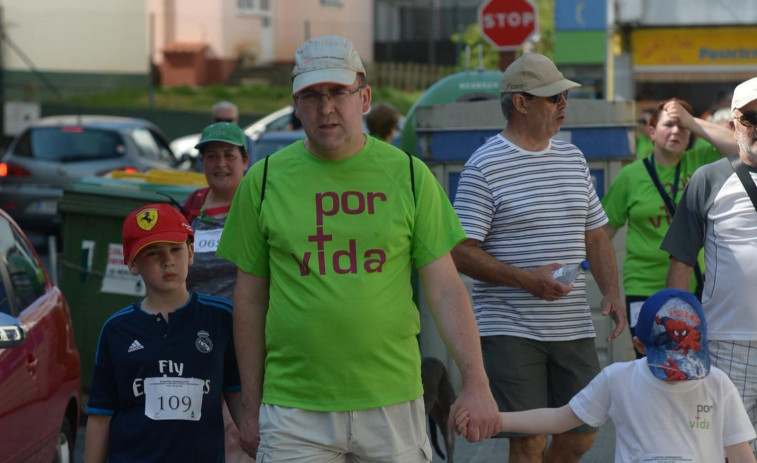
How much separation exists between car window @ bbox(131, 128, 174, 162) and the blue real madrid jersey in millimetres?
14206

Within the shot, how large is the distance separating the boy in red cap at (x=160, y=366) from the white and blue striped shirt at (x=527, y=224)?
53.1 inches

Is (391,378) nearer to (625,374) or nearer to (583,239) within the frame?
(625,374)

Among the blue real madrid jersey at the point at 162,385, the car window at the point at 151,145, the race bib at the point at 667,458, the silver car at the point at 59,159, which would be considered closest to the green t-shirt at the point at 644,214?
the race bib at the point at 667,458

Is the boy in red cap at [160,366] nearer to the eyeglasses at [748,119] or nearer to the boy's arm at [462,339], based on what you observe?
the boy's arm at [462,339]

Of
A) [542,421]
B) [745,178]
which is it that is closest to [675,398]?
[542,421]

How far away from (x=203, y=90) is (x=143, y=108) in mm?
2883

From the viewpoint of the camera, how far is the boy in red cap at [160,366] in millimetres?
4457

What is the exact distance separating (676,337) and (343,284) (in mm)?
1035

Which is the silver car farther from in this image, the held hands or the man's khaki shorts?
the man's khaki shorts

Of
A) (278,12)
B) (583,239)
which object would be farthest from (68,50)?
(583,239)

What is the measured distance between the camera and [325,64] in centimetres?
415

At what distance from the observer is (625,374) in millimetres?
4250

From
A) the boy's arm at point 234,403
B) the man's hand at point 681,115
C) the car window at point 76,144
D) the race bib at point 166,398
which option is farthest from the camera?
the car window at point 76,144

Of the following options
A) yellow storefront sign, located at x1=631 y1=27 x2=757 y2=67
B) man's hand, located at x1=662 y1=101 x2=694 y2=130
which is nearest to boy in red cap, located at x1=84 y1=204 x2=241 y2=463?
man's hand, located at x1=662 y1=101 x2=694 y2=130
